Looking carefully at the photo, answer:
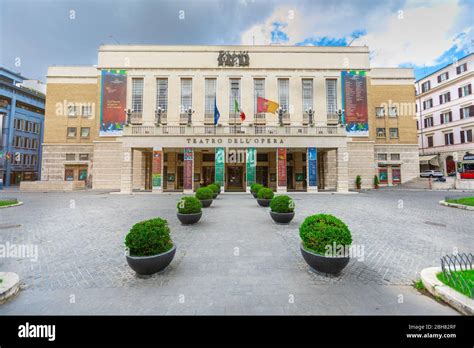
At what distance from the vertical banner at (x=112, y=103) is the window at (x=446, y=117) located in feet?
178

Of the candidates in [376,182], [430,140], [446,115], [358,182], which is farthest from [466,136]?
[358,182]

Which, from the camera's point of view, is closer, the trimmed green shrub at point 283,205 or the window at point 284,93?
the trimmed green shrub at point 283,205

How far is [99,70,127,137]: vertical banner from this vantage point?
30094 mm

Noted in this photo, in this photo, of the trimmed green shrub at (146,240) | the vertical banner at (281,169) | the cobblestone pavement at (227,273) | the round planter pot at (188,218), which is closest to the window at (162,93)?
the vertical banner at (281,169)

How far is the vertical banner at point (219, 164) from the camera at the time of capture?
2505cm

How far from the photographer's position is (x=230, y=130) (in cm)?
2575

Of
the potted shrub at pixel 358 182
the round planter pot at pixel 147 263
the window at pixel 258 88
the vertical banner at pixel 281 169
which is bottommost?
the round planter pot at pixel 147 263

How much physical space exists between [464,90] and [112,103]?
2206 inches

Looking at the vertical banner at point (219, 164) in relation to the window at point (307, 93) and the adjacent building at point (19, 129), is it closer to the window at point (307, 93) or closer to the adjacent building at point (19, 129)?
the window at point (307, 93)

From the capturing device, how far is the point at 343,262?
15.4 ft

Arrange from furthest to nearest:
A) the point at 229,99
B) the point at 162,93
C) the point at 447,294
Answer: the point at 162,93 < the point at 229,99 < the point at 447,294

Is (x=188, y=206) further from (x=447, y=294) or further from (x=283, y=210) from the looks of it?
(x=447, y=294)
